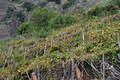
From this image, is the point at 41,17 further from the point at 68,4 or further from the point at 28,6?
the point at 28,6

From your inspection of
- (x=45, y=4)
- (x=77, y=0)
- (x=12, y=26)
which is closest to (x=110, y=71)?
(x=12, y=26)

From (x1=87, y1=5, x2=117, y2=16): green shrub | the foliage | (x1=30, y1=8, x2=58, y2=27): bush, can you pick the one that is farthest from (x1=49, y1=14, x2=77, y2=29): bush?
the foliage

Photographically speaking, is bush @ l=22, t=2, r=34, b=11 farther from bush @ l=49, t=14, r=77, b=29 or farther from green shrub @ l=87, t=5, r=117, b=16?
green shrub @ l=87, t=5, r=117, b=16

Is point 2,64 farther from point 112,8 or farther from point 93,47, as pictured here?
point 112,8

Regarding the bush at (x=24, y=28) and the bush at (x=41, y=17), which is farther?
the bush at (x=24, y=28)

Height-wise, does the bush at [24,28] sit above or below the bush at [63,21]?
below

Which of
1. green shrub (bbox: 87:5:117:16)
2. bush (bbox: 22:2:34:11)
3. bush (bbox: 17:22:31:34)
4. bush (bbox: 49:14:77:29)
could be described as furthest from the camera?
bush (bbox: 22:2:34:11)

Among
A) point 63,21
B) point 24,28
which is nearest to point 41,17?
point 24,28

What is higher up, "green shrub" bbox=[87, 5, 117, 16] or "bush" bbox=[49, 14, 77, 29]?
"green shrub" bbox=[87, 5, 117, 16]

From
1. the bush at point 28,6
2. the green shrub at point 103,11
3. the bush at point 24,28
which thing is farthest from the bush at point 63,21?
the bush at point 28,6

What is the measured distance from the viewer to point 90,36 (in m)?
4.09

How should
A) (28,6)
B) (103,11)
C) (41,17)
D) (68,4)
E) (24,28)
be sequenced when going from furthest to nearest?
1. (28,6)
2. (68,4)
3. (24,28)
4. (41,17)
5. (103,11)

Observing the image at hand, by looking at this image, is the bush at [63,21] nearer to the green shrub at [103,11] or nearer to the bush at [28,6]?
the green shrub at [103,11]

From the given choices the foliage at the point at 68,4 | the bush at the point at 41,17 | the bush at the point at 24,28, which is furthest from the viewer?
the foliage at the point at 68,4
